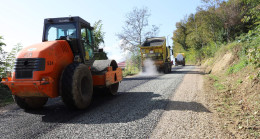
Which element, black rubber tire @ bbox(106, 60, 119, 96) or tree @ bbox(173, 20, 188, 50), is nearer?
black rubber tire @ bbox(106, 60, 119, 96)

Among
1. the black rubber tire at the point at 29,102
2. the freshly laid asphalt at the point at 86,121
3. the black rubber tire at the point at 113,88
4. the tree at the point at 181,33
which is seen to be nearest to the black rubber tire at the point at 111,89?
the black rubber tire at the point at 113,88

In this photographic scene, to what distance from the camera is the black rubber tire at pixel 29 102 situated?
5074 millimetres

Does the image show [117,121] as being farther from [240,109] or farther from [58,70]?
[240,109]

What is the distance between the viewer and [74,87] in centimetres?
463

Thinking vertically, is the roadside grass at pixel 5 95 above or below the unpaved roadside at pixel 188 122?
above

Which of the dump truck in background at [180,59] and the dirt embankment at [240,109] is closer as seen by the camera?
the dirt embankment at [240,109]

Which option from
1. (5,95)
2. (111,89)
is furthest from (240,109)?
(5,95)

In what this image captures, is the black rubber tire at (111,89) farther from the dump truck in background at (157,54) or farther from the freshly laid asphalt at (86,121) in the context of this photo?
the dump truck in background at (157,54)

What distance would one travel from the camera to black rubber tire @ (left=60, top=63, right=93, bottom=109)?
15.0 feet

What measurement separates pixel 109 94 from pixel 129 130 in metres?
3.69

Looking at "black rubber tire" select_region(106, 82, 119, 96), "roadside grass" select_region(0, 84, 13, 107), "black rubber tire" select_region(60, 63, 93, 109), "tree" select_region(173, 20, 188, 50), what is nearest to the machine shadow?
Answer: "black rubber tire" select_region(60, 63, 93, 109)

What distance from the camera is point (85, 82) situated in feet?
17.5

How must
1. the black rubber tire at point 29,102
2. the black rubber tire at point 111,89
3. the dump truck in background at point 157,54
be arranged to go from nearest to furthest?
the black rubber tire at point 29,102
the black rubber tire at point 111,89
the dump truck in background at point 157,54

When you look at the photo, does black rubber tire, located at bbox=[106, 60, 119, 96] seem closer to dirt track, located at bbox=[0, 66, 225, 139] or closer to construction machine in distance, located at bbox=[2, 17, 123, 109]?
construction machine in distance, located at bbox=[2, 17, 123, 109]
